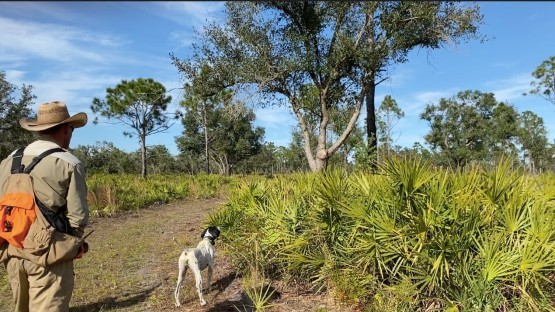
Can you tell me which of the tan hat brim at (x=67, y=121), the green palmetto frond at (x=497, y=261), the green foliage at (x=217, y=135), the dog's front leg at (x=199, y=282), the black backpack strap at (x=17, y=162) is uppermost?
the green foliage at (x=217, y=135)

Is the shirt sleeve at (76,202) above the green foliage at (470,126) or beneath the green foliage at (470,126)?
Answer: beneath

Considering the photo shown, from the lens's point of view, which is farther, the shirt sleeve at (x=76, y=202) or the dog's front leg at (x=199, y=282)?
the dog's front leg at (x=199, y=282)

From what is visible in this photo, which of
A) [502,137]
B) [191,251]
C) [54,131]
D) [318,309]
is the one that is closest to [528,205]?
[318,309]

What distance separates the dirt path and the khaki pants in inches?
94.7

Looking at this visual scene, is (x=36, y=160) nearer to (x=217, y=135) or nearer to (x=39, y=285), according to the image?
(x=39, y=285)

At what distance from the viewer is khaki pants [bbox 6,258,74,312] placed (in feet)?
9.84

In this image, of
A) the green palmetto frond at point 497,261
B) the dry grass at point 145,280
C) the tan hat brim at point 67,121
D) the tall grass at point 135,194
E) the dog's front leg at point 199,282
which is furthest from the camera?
the tall grass at point 135,194

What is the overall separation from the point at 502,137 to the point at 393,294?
47.4 m

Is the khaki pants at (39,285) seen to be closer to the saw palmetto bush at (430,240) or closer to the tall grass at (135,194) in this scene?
the saw palmetto bush at (430,240)

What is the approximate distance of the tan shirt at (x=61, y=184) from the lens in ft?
9.83

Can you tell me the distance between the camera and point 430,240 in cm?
463

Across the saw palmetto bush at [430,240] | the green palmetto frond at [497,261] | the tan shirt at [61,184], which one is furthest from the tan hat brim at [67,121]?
the green palmetto frond at [497,261]

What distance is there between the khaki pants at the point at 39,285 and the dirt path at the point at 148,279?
2.41m

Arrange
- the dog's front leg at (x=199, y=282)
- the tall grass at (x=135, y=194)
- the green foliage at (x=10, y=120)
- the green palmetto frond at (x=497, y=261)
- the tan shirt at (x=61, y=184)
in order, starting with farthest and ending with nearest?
the green foliage at (x=10, y=120)
the tall grass at (x=135, y=194)
the dog's front leg at (x=199, y=282)
the green palmetto frond at (x=497, y=261)
the tan shirt at (x=61, y=184)
